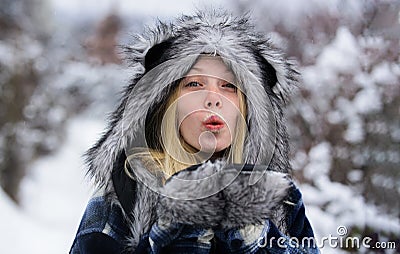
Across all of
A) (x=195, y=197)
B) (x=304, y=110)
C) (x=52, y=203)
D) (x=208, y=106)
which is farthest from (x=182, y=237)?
(x=52, y=203)

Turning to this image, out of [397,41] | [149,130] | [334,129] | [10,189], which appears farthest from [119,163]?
[10,189]

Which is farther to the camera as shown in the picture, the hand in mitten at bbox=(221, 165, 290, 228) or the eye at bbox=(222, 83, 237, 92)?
the eye at bbox=(222, 83, 237, 92)

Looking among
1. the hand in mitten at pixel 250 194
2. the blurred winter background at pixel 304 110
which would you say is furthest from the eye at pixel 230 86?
the blurred winter background at pixel 304 110

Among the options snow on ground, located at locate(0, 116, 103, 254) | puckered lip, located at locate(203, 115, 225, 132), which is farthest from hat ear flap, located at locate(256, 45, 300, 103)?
snow on ground, located at locate(0, 116, 103, 254)

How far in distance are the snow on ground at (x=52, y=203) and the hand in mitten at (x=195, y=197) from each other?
3.71 ft

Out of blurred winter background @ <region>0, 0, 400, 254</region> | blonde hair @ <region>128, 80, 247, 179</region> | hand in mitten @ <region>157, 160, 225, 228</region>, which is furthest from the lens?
blurred winter background @ <region>0, 0, 400, 254</region>

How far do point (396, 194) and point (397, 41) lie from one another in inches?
18.5

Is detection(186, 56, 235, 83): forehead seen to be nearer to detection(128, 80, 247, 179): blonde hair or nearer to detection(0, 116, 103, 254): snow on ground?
detection(128, 80, 247, 179): blonde hair

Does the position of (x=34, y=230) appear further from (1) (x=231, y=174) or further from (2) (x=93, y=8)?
(1) (x=231, y=174)

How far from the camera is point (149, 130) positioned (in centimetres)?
69

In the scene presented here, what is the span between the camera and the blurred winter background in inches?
65.1

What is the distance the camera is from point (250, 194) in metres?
0.57

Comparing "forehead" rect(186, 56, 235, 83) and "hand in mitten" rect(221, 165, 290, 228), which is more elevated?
"forehead" rect(186, 56, 235, 83)

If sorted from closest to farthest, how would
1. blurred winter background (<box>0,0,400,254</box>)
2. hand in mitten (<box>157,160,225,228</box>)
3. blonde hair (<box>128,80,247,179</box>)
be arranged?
hand in mitten (<box>157,160,225,228</box>) → blonde hair (<box>128,80,247,179</box>) → blurred winter background (<box>0,0,400,254</box>)
